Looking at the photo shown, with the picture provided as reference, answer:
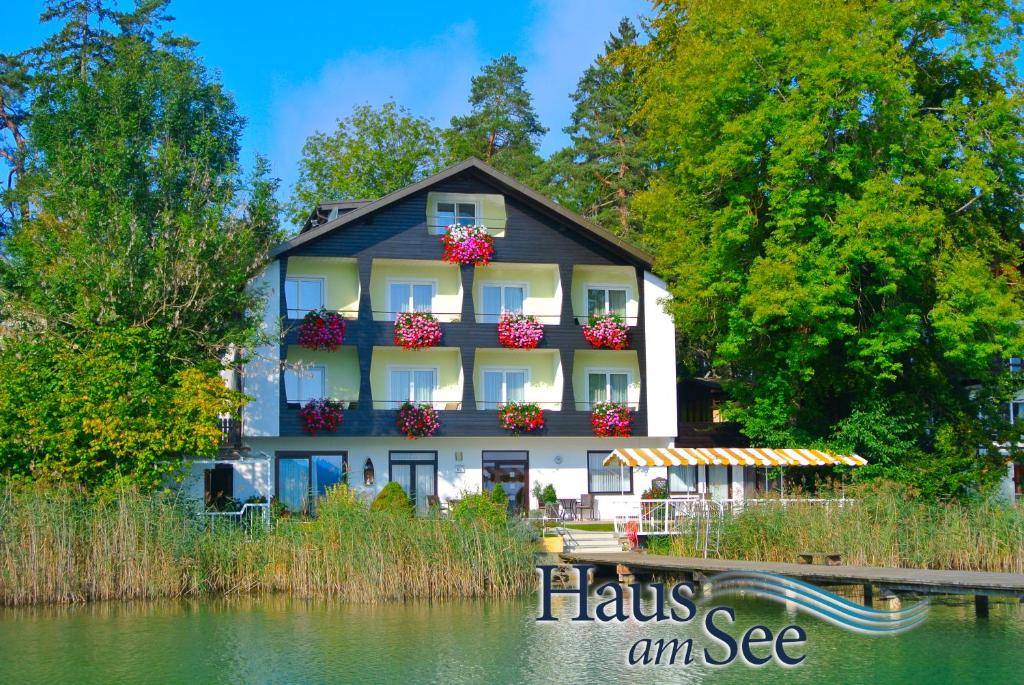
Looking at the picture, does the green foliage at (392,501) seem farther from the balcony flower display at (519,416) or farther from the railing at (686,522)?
the balcony flower display at (519,416)

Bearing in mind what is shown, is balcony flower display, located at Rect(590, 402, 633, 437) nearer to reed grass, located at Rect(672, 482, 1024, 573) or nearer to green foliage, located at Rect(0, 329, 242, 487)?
reed grass, located at Rect(672, 482, 1024, 573)

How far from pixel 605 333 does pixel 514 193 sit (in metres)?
5.00

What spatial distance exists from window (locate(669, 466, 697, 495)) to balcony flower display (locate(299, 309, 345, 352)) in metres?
11.1

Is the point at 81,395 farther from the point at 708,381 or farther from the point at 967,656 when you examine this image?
the point at 708,381

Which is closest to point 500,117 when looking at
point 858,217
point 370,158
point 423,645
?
point 370,158

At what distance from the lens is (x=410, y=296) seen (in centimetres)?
3694

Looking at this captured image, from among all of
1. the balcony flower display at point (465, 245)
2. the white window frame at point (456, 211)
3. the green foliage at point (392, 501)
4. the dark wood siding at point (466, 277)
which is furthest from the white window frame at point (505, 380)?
the green foliage at point (392, 501)

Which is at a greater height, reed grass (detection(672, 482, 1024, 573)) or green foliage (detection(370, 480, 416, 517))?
green foliage (detection(370, 480, 416, 517))

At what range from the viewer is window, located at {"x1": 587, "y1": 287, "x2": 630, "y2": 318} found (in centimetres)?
3828

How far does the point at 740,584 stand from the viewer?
2283 centimetres

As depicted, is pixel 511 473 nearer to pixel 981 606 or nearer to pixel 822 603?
pixel 822 603

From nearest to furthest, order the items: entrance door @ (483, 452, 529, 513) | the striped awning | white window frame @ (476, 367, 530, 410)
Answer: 1. the striped awning
2. entrance door @ (483, 452, 529, 513)
3. white window frame @ (476, 367, 530, 410)

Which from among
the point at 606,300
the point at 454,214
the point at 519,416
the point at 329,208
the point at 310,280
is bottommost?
the point at 519,416

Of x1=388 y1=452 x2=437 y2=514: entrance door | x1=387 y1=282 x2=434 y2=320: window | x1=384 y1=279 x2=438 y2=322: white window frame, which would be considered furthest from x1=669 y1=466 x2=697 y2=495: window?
x1=387 y1=282 x2=434 y2=320: window
